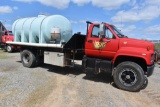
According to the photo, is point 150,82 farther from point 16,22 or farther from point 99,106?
point 16,22

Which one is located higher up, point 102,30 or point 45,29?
point 45,29

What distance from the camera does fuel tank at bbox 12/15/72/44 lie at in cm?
1071

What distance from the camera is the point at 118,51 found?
7.97 meters

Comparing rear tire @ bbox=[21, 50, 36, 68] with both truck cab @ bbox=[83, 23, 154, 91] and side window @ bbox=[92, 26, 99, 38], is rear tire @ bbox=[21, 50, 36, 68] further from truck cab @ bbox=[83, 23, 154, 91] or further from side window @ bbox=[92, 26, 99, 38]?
side window @ bbox=[92, 26, 99, 38]

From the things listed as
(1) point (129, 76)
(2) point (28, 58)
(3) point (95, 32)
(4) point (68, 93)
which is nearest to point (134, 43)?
(1) point (129, 76)

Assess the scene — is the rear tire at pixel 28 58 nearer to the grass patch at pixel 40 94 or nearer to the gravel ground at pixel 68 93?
the gravel ground at pixel 68 93

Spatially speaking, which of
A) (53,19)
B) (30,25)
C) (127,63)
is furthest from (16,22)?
(127,63)

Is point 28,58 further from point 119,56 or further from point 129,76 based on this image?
point 129,76

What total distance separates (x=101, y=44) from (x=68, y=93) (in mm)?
2587

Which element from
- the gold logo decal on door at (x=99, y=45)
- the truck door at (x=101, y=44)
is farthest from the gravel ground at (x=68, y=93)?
the gold logo decal on door at (x=99, y=45)

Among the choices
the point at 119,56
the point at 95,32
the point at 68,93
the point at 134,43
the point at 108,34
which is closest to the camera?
the point at 68,93

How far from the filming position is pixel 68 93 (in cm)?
709

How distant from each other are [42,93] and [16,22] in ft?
24.0

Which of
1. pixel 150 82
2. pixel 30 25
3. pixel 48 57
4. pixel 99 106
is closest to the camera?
pixel 99 106
